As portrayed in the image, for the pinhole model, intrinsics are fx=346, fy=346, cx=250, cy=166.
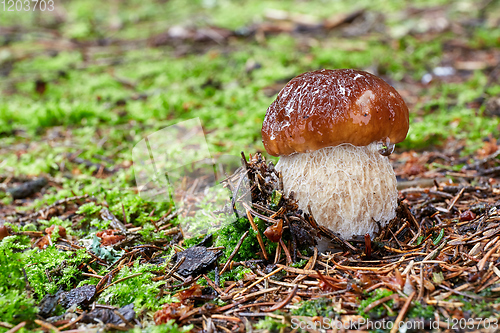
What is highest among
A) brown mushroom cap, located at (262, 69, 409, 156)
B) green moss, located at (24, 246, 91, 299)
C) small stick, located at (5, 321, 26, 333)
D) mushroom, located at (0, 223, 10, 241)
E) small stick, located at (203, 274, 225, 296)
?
brown mushroom cap, located at (262, 69, 409, 156)

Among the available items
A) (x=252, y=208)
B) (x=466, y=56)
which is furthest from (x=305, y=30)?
(x=252, y=208)

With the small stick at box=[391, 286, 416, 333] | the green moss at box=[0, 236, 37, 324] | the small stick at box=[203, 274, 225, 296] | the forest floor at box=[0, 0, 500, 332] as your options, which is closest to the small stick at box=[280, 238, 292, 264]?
the forest floor at box=[0, 0, 500, 332]

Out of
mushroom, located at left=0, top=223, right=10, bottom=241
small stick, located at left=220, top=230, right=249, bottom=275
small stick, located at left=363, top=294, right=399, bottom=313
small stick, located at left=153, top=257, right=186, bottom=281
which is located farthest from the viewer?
mushroom, located at left=0, top=223, right=10, bottom=241

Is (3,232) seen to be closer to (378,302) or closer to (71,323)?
(71,323)

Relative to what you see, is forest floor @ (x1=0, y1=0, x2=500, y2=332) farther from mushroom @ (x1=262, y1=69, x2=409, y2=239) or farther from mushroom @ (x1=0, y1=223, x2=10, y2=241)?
mushroom @ (x1=262, y1=69, x2=409, y2=239)

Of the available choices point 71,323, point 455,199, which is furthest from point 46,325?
point 455,199

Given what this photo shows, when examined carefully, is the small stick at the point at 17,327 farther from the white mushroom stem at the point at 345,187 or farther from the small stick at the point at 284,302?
the white mushroom stem at the point at 345,187
